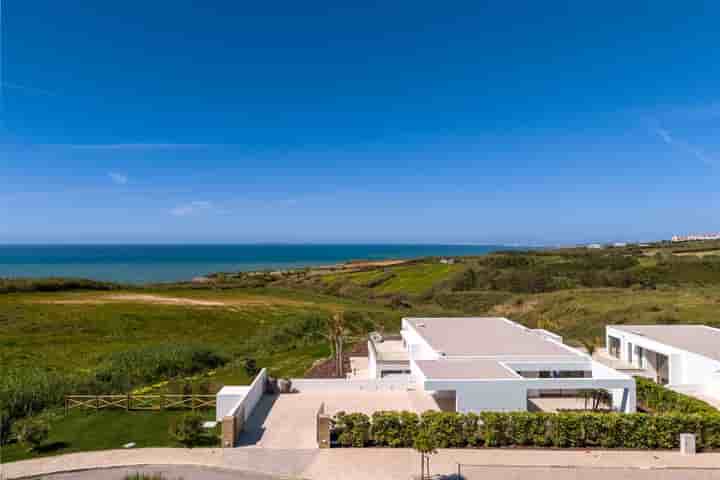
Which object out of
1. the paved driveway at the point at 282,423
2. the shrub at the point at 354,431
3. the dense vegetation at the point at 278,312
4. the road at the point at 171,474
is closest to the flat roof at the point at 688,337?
the dense vegetation at the point at 278,312

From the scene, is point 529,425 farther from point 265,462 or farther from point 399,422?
point 265,462

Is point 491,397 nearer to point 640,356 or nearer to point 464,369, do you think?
point 464,369

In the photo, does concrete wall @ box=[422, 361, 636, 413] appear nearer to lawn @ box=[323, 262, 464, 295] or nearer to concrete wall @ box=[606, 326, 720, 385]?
concrete wall @ box=[606, 326, 720, 385]

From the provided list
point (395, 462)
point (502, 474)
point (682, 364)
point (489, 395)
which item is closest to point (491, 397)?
point (489, 395)

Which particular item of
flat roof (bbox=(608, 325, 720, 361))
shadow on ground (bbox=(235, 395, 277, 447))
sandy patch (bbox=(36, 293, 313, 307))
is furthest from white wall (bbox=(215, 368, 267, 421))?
sandy patch (bbox=(36, 293, 313, 307))

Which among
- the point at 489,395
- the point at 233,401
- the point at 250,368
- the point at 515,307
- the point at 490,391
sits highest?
the point at 490,391
